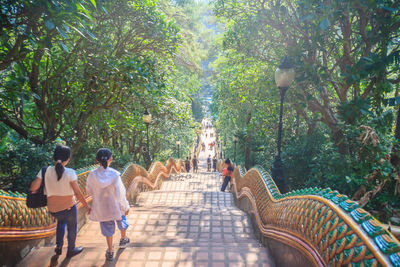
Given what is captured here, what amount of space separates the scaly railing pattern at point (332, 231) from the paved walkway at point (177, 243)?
694mm

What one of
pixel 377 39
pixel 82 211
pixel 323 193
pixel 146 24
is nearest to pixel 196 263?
pixel 323 193

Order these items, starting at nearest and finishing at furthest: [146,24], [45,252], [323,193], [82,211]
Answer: [323,193] → [45,252] → [82,211] → [146,24]

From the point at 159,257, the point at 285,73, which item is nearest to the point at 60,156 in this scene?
the point at 159,257

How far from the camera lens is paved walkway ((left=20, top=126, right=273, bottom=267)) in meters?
3.39

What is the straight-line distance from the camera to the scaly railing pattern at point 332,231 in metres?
1.81

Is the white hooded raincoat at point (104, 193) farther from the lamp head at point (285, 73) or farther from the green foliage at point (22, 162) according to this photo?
the green foliage at point (22, 162)

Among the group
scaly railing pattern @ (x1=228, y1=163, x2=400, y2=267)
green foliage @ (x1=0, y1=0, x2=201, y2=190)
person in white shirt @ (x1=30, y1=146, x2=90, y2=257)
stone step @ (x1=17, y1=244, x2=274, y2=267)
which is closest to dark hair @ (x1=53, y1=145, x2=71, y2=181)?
person in white shirt @ (x1=30, y1=146, x2=90, y2=257)

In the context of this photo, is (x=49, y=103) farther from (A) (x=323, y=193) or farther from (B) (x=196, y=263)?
(A) (x=323, y=193)

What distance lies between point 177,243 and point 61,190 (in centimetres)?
206

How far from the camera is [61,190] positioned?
329cm

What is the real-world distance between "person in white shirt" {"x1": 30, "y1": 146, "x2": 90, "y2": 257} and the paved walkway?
0.34m

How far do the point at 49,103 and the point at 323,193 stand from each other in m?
7.83

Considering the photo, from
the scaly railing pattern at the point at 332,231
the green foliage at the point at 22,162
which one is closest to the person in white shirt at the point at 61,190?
the scaly railing pattern at the point at 332,231

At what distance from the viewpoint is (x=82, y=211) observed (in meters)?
5.14
